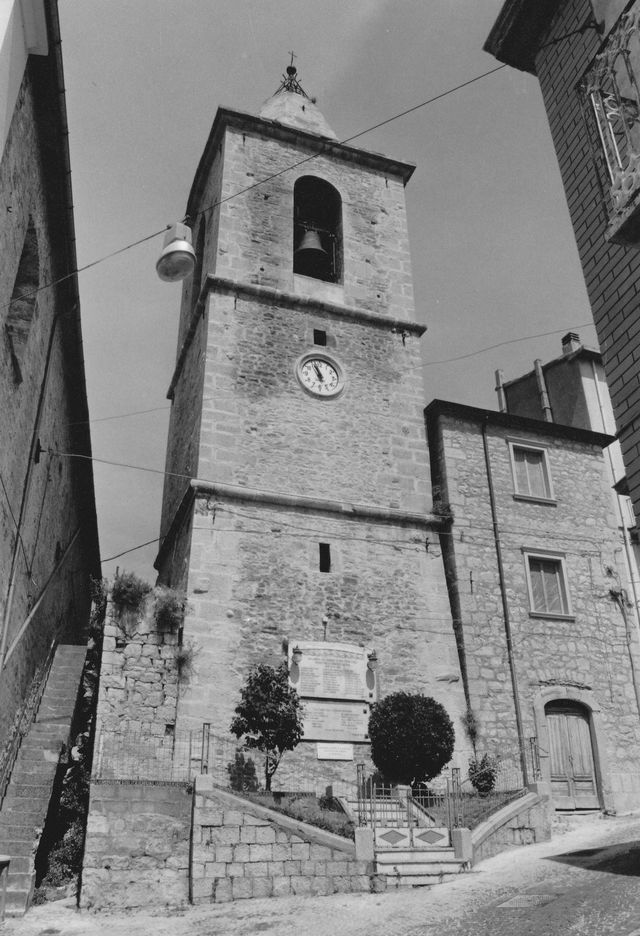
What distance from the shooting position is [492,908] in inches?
295

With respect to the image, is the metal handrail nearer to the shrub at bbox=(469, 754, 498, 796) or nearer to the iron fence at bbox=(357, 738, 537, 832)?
the iron fence at bbox=(357, 738, 537, 832)

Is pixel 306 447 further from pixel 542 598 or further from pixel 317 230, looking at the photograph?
pixel 317 230

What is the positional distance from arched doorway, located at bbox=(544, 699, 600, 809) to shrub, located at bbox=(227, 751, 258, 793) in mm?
5609

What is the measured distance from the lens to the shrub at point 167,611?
1312 centimetres

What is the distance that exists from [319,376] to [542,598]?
6604 millimetres

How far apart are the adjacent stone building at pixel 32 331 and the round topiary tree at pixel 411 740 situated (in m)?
5.51

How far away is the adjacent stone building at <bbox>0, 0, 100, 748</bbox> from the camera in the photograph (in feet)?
29.5

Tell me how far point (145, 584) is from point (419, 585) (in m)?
5.42

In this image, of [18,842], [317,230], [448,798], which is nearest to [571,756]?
[448,798]

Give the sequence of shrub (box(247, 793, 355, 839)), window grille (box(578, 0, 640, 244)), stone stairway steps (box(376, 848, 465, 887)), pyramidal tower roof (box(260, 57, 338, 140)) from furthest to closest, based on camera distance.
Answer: pyramidal tower roof (box(260, 57, 338, 140)) < shrub (box(247, 793, 355, 839)) < stone stairway steps (box(376, 848, 465, 887)) < window grille (box(578, 0, 640, 244))

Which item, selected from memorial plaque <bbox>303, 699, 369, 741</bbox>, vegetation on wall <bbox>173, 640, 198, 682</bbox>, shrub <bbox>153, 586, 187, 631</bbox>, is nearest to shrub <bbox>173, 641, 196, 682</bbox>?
vegetation on wall <bbox>173, 640, 198, 682</bbox>

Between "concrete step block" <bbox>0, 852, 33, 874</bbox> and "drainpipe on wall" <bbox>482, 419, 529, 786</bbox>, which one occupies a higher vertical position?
"drainpipe on wall" <bbox>482, 419, 529, 786</bbox>

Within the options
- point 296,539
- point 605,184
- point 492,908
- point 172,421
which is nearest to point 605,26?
point 605,184

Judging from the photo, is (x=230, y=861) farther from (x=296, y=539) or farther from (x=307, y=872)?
(x=296, y=539)
